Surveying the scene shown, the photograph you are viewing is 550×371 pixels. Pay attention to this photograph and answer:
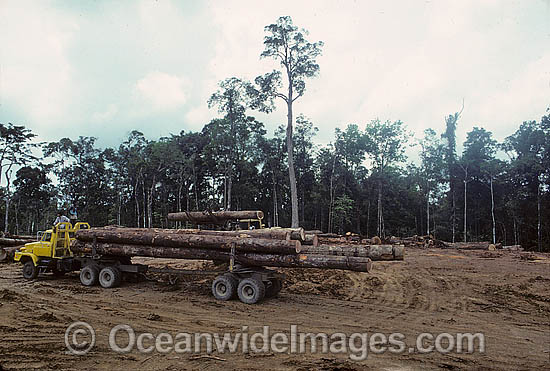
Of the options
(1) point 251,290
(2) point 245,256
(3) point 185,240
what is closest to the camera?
(1) point 251,290

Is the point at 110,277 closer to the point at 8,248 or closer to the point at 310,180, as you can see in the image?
the point at 8,248

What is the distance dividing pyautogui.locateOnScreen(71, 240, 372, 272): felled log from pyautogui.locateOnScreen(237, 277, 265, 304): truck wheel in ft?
1.68

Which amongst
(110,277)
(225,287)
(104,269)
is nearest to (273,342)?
(225,287)

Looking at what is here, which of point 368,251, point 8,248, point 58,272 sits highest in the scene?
point 368,251

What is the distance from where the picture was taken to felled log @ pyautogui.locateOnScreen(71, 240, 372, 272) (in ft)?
28.0

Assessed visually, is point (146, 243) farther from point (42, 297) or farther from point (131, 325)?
point (131, 325)

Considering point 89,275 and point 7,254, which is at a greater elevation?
point 89,275

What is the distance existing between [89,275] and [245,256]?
5652 millimetres

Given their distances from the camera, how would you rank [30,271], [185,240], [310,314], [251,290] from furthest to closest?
[30,271] → [185,240] → [251,290] → [310,314]

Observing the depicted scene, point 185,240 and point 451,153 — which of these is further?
point 451,153

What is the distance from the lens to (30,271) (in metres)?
12.6

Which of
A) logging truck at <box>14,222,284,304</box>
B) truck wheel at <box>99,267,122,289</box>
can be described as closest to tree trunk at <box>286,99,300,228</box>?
logging truck at <box>14,222,284,304</box>

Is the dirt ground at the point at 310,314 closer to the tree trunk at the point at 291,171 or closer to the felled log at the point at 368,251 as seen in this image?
the felled log at the point at 368,251

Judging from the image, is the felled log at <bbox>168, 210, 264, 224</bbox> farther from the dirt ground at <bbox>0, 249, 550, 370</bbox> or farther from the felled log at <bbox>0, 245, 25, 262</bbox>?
the felled log at <bbox>0, 245, 25, 262</bbox>
